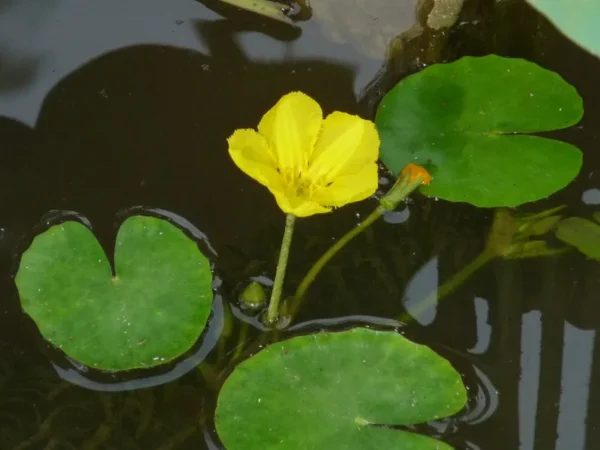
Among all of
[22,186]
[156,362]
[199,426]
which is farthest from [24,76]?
[199,426]

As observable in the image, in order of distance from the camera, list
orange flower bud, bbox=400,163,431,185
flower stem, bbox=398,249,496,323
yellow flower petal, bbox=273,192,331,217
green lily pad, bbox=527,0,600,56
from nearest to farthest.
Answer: green lily pad, bbox=527,0,600,56 < yellow flower petal, bbox=273,192,331,217 < orange flower bud, bbox=400,163,431,185 < flower stem, bbox=398,249,496,323

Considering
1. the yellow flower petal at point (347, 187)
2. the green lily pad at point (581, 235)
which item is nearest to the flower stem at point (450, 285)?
→ the green lily pad at point (581, 235)

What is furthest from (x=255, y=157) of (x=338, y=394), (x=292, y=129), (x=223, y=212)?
(x=338, y=394)

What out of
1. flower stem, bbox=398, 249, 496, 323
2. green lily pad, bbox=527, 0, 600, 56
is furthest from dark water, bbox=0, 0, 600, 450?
green lily pad, bbox=527, 0, 600, 56

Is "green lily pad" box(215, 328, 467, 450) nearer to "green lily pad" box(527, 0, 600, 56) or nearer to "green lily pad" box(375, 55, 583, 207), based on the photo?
"green lily pad" box(375, 55, 583, 207)

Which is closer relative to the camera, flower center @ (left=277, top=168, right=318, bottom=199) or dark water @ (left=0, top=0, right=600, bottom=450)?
flower center @ (left=277, top=168, right=318, bottom=199)

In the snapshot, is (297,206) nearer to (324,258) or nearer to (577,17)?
(324,258)

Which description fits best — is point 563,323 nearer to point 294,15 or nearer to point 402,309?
point 402,309

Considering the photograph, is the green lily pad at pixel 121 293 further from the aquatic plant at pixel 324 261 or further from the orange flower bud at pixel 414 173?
the orange flower bud at pixel 414 173
